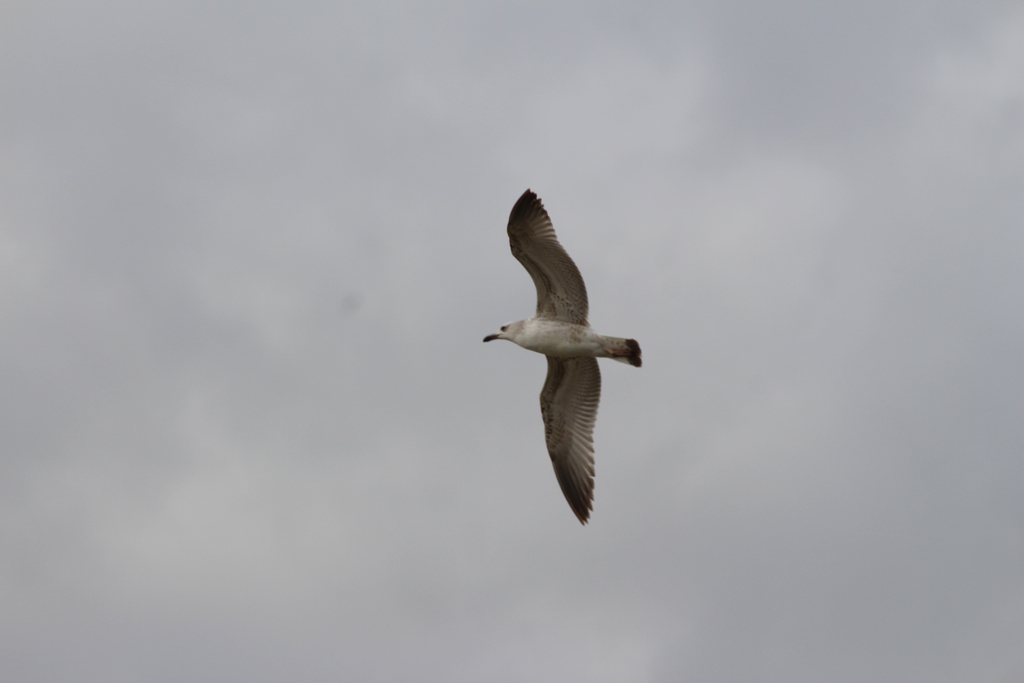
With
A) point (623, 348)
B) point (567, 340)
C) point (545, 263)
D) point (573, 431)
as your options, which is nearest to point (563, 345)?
point (567, 340)

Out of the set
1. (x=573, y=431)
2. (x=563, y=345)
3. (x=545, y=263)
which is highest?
(x=545, y=263)

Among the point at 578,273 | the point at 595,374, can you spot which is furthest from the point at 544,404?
the point at 578,273

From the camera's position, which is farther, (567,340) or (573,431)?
(573,431)

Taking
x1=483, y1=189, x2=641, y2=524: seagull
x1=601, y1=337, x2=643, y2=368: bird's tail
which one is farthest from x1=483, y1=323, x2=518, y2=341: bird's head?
x1=601, y1=337, x2=643, y2=368: bird's tail

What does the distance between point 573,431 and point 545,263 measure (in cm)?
368

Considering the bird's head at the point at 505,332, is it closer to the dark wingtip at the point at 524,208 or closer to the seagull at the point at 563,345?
the seagull at the point at 563,345

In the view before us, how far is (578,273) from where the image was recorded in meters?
21.7

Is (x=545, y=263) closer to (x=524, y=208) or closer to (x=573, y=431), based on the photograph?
(x=524, y=208)

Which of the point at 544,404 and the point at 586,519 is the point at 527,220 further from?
the point at 586,519

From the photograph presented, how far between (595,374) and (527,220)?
11.7 feet

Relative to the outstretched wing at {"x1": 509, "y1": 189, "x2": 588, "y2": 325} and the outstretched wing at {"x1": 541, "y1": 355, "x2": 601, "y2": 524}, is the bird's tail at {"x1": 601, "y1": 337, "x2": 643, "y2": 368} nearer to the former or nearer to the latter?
the outstretched wing at {"x1": 509, "y1": 189, "x2": 588, "y2": 325}

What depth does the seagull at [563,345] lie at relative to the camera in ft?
70.0

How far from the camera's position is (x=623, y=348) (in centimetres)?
2189

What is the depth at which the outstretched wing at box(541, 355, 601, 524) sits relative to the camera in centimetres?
2338
